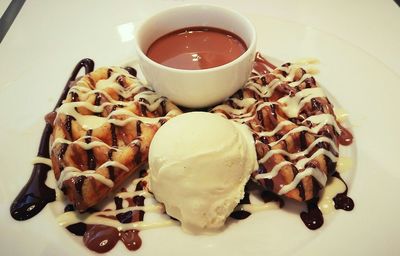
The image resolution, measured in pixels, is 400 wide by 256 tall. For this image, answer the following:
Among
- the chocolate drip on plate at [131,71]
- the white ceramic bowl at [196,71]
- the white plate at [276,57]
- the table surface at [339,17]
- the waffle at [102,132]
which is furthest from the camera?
the table surface at [339,17]

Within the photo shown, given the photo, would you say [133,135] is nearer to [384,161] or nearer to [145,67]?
[145,67]

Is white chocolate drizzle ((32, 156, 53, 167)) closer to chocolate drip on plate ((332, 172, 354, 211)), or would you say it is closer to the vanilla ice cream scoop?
the vanilla ice cream scoop

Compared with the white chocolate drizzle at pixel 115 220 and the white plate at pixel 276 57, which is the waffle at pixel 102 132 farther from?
the white plate at pixel 276 57

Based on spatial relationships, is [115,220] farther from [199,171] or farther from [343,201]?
[343,201]

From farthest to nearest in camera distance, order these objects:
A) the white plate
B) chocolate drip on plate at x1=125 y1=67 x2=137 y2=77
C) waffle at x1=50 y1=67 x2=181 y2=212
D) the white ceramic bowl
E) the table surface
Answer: the table surface → chocolate drip on plate at x1=125 y1=67 x2=137 y2=77 → the white ceramic bowl → waffle at x1=50 y1=67 x2=181 y2=212 → the white plate

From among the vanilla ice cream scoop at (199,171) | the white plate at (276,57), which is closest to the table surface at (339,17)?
the white plate at (276,57)

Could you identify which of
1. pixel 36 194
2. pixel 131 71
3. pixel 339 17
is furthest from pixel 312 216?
pixel 339 17

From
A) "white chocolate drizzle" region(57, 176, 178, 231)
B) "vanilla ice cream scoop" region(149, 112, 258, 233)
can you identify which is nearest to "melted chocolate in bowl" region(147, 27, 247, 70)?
"vanilla ice cream scoop" region(149, 112, 258, 233)
